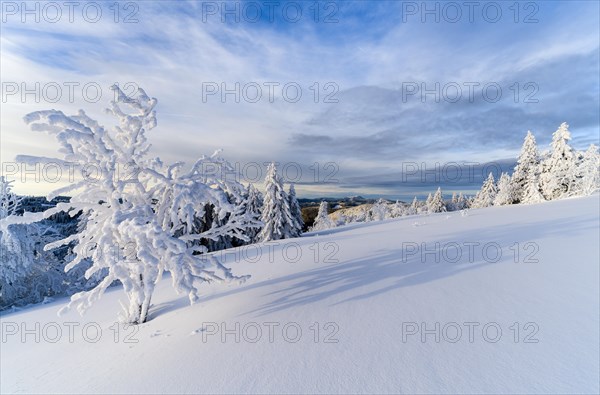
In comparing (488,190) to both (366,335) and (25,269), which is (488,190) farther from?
(25,269)

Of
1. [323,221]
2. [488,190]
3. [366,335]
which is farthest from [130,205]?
[488,190]

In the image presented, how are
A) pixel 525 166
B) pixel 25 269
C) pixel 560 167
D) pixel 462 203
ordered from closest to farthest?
pixel 25 269 < pixel 560 167 < pixel 525 166 < pixel 462 203

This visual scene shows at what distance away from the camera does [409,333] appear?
3.65 m

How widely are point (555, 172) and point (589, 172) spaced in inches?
130

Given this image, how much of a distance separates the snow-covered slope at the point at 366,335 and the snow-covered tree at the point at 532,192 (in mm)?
29226

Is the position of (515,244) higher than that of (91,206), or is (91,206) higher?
(91,206)

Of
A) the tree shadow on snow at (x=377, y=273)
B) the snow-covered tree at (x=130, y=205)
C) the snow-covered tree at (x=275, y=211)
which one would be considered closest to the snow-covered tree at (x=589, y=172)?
the tree shadow on snow at (x=377, y=273)

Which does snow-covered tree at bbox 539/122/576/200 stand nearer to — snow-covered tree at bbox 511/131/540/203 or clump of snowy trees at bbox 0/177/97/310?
snow-covered tree at bbox 511/131/540/203

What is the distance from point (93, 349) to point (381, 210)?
227ft

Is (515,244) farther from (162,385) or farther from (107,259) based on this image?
(107,259)

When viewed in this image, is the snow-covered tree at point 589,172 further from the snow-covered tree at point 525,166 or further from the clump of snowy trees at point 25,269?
the clump of snowy trees at point 25,269

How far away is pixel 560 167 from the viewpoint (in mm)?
27906

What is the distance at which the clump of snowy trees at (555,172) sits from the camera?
2520cm

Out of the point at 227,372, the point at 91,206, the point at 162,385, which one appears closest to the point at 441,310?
the point at 227,372
